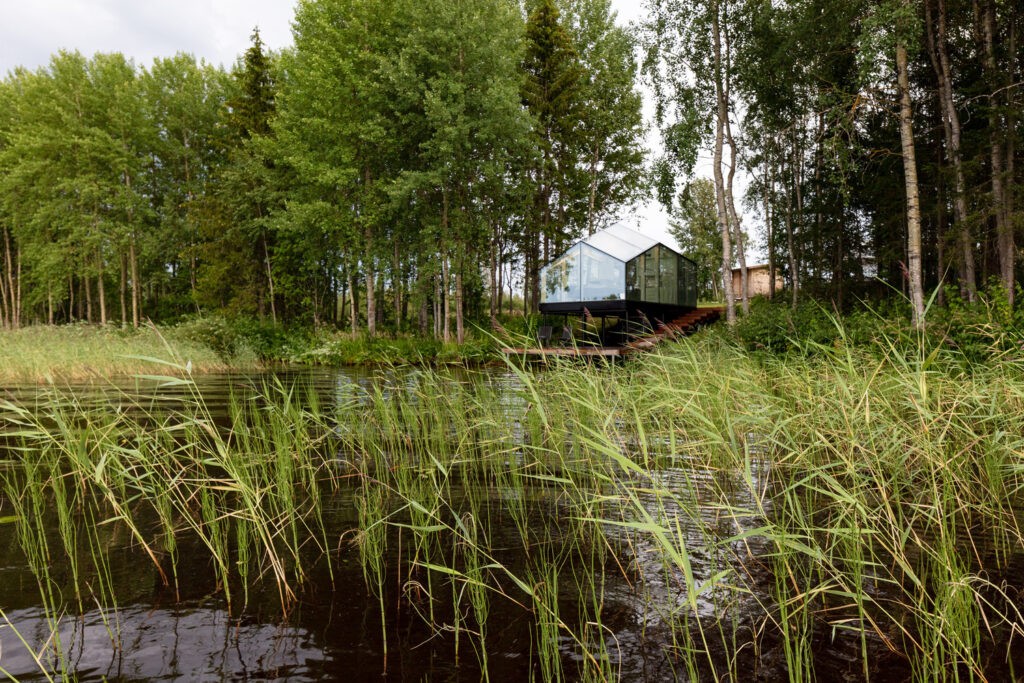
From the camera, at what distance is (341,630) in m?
2.83

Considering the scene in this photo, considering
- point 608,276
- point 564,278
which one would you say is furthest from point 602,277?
point 564,278

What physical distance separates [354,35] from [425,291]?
11149 millimetres

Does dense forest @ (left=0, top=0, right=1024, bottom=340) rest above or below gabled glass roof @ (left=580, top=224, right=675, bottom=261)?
above

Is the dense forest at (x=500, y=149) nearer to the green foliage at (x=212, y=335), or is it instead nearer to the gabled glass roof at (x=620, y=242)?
the gabled glass roof at (x=620, y=242)

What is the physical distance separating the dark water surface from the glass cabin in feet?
68.0

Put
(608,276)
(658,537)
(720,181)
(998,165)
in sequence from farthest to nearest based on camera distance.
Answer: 1. (608,276)
2. (720,181)
3. (998,165)
4. (658,537)

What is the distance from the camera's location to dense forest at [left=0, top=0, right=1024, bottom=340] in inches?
677

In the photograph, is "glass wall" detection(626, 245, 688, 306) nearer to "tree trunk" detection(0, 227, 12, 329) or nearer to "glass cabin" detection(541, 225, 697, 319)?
"glass cabin" detection(541, 225, 697, 319)

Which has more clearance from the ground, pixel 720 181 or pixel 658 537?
pixel 720 181

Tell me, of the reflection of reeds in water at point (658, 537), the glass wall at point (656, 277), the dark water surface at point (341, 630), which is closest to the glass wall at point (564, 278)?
the glass wall at point (656, 277)

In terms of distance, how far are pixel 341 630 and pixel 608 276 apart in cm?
2217

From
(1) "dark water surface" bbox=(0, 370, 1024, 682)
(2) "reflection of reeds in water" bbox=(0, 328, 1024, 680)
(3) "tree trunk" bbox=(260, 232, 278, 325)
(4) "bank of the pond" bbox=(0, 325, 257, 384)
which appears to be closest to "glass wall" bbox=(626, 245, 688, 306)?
(4) "bank of the pond" bbox=(0, 325, 257, 384)

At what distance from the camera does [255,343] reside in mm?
25016

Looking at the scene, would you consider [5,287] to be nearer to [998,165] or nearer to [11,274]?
[11,274]
